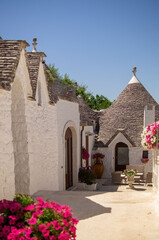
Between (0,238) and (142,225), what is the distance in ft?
11.8

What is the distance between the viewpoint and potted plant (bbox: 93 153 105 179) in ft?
73.3

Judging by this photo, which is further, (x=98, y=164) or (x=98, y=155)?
(x=98, y=155)

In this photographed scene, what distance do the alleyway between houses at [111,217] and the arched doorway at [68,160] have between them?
173 inches

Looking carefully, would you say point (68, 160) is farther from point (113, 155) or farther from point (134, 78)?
point (134, 78)

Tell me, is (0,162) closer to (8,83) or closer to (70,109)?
(8,83)

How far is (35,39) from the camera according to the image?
17.5 metres

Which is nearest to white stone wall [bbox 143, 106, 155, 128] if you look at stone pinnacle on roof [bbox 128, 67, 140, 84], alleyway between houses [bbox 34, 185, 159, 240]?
stone pinnacle on roof [bbox 128, 67, 140, 84]

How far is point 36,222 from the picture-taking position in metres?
4.36

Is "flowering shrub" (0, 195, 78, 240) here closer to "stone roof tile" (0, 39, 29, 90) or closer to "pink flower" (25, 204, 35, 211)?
"pink flower" (25, 204, 35, 211)

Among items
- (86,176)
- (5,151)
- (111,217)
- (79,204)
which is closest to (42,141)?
(79,204)

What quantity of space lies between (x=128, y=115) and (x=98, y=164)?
523cm

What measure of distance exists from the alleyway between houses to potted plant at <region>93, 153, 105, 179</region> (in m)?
11.6

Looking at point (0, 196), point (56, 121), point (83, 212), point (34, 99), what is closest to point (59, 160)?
point (56, 121)

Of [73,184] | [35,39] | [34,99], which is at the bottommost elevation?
[73,184]
